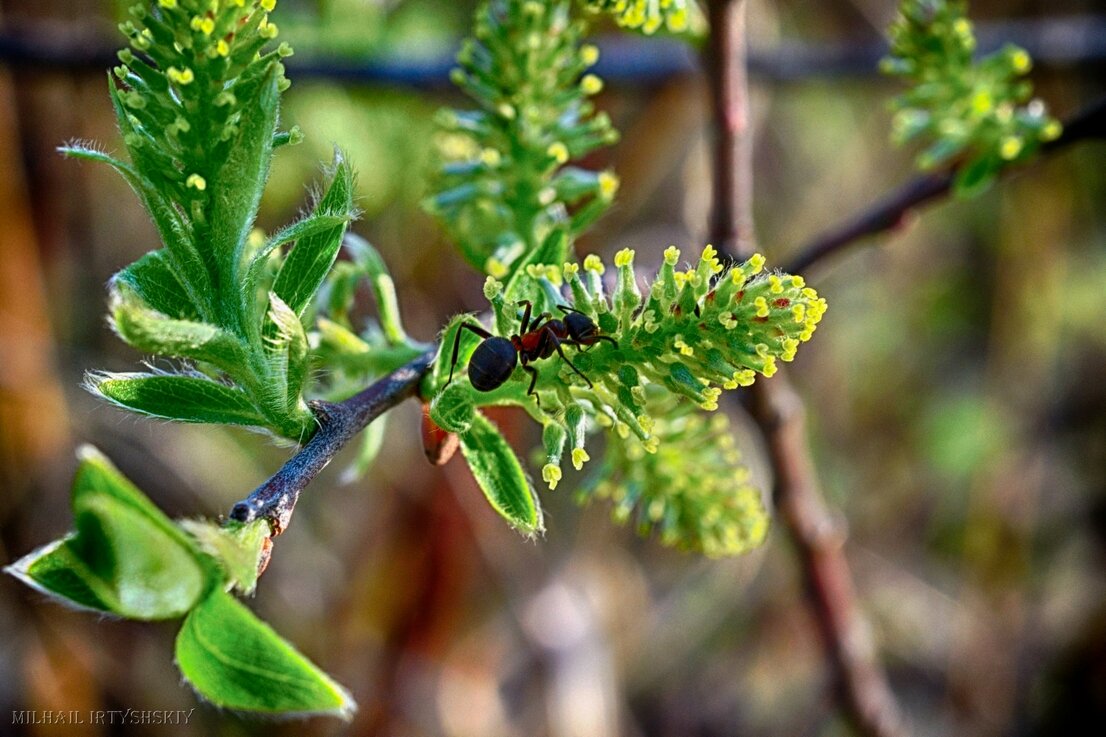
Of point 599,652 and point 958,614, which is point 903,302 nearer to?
point 958,614

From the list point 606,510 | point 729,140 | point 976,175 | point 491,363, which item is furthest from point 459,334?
point 606,510

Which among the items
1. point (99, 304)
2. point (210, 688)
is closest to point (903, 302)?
point (99, 304)

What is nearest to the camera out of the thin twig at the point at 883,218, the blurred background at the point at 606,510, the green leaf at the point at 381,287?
the green leaf at the point at 381,287

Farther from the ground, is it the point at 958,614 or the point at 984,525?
the point at 984,525

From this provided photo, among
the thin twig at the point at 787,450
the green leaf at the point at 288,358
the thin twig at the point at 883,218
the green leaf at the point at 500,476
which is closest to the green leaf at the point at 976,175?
the thin twig at the point at 883,218

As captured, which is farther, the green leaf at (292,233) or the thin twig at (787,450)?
the thin twig at (787,450)

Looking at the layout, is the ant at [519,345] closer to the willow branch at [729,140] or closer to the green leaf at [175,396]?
the green leaf at [175,396]

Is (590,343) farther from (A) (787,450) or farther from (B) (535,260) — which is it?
(A) (787,450)
